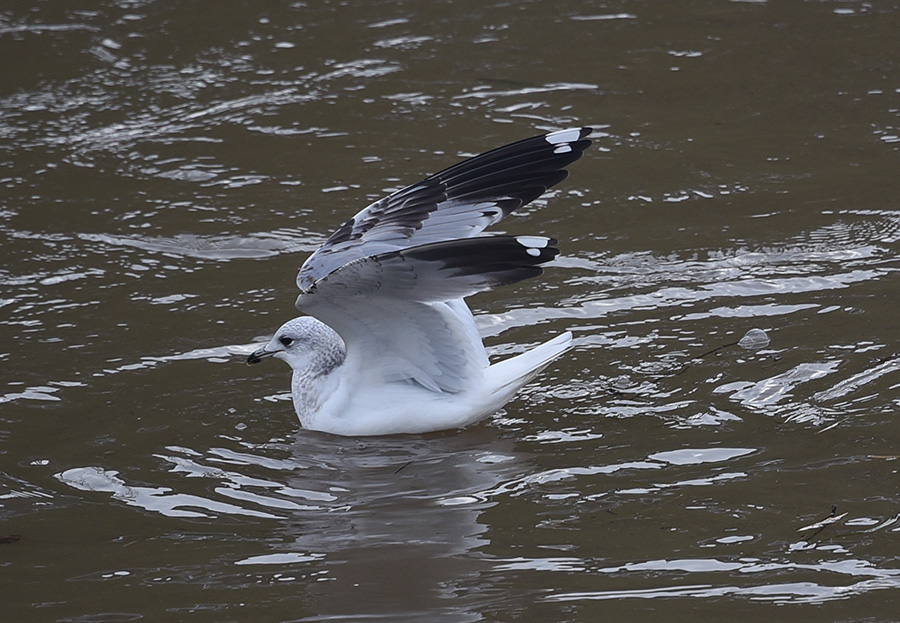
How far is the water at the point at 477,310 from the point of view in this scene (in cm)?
392

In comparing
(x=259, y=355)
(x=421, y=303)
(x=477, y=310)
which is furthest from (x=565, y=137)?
(x=259, y=355)

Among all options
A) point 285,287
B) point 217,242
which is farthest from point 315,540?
point 217,242

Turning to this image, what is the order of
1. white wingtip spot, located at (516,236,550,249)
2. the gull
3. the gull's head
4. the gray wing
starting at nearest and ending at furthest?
white wingtip spot, located at (516,236,550,249)
the gray wing
the gull
the gull's head

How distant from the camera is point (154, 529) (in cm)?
434

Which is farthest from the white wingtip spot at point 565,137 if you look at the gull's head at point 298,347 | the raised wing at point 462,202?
the gull's head at point 298,347

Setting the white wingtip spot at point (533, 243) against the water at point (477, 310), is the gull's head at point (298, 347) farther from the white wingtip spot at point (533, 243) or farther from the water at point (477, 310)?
the white wingtip spot at point (533, 243)

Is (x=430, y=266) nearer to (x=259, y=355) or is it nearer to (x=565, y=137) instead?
(x=565, y=137)

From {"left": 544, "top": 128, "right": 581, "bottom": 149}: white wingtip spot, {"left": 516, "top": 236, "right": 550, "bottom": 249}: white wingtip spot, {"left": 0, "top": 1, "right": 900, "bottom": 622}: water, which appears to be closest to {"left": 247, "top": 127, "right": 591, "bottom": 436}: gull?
{"left": 544, "top": 128, "right": 581, "bottom": 149}: white wingtip spot

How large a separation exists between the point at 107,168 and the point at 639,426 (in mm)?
4497

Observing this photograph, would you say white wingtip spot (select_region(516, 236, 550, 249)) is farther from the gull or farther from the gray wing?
the gull

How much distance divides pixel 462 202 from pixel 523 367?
2.36 ft

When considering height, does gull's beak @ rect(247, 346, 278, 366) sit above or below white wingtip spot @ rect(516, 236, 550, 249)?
below

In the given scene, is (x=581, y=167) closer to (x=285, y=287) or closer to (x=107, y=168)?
(x=285, y=287)

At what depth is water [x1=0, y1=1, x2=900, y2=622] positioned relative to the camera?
12.8 feet
